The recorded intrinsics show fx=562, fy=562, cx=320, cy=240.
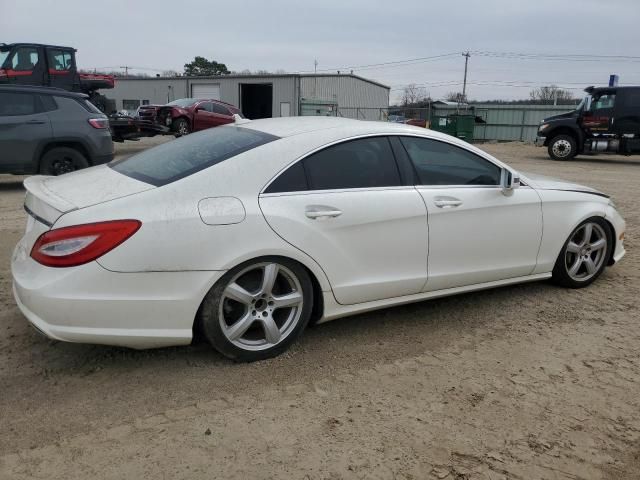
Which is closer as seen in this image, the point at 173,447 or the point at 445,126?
the point at 173,447

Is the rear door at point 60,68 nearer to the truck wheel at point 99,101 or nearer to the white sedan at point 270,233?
the truck wheel at point 99,101

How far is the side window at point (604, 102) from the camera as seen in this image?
56.9 feet

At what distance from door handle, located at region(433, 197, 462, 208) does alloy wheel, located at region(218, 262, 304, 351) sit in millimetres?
1146

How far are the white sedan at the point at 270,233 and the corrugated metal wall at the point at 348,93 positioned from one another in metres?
32.2

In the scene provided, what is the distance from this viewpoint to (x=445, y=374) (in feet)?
10.8

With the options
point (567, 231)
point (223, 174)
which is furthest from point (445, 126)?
point (223, 174)

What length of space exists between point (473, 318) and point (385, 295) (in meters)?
0.84

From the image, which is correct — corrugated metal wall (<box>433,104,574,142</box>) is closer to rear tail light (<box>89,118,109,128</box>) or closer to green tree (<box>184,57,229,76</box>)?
rear tail light (<box>89,118,109,128</box>)

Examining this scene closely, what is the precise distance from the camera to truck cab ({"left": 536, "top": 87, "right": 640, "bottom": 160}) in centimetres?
1708

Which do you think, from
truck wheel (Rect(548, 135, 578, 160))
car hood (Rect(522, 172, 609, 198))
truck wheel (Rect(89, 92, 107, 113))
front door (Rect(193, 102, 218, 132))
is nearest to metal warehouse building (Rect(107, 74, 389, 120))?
front door (Rect(193, 102, 218, 132))

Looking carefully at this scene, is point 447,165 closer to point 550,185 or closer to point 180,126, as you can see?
point 550,185

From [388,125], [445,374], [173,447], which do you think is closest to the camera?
[173,447]

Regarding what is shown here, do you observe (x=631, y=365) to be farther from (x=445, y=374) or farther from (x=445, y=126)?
A: (x=445, y=126)

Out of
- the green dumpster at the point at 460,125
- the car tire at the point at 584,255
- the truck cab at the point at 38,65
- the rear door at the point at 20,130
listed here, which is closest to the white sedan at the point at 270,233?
the car tire at the point at 584,255
